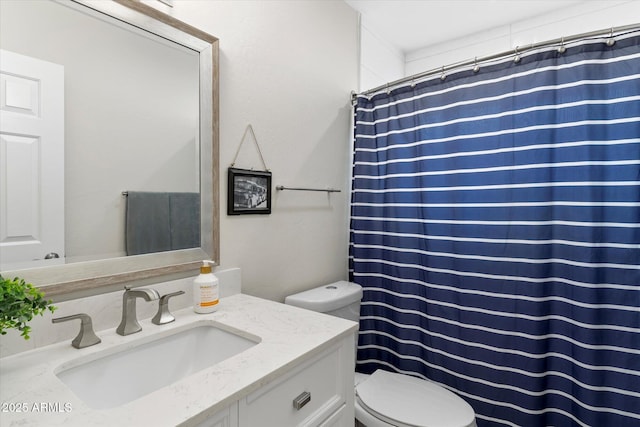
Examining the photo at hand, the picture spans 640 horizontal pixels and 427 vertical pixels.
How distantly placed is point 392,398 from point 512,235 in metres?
0.88

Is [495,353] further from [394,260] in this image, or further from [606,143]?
[606,143]

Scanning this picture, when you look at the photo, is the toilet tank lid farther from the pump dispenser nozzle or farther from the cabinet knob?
the cabinet knob

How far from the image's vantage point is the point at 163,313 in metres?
1.03

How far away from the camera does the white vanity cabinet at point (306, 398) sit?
70 centimetres

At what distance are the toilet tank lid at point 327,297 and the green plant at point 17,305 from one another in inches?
38.7

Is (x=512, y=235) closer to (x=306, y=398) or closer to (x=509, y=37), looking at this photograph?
(x=306, y=398)

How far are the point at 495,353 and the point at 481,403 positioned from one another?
0.26 meters

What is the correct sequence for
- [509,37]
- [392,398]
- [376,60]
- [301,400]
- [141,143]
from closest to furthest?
[301,400], [141,143], [392,398], [509,37], [376,60]

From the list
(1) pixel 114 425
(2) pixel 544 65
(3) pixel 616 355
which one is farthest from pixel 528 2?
(1) pixel 114 425

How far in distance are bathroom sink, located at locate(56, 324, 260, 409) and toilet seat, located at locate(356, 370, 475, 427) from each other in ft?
2.30

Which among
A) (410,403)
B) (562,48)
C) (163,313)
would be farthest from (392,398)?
(562,48)

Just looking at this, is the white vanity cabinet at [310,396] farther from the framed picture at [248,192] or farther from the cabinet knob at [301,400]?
the framed picture at [248,192]

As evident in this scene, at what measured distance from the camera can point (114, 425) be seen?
0.56 meters

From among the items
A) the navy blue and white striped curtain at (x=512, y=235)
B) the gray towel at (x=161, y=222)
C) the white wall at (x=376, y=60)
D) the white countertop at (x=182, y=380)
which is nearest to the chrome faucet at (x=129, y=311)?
the white countertop at (x=182, y=380)
